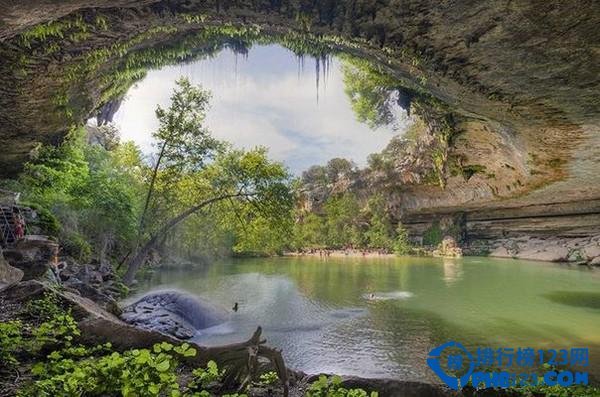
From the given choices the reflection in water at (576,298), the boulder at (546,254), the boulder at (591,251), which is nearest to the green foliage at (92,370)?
the reflection in water at (576,298)

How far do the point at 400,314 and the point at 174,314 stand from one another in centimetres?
680

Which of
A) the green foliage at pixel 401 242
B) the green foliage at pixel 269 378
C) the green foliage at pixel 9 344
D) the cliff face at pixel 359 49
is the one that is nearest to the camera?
the green foliage at pixel 9 344

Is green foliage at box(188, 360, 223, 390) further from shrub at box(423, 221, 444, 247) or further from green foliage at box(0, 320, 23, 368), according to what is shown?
shrub at box(423, 221, 444, 247)

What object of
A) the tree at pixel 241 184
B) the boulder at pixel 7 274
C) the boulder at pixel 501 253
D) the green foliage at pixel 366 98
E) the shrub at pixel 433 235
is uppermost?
the green foliage at pixel 366 98

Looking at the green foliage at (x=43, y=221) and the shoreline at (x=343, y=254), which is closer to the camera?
the green foliage at (x=43, y=221)

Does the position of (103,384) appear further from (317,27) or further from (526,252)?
(526,252)

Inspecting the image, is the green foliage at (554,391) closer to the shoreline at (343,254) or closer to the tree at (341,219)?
the shoreline at (343,254)

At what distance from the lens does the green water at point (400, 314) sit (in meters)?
8.59

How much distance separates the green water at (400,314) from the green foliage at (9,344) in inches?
199

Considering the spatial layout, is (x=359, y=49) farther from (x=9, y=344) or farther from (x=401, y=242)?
(x=401, y=242)

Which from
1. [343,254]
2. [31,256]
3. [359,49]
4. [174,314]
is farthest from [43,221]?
[343,254]

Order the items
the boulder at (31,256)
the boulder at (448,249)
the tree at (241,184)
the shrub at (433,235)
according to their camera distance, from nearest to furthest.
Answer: the boulder at (31,256) → the tree at (241,184) → the boulder at (448,249) → the shrub at (433,235)

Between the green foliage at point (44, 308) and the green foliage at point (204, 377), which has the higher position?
the green foliage at point (44, 308)

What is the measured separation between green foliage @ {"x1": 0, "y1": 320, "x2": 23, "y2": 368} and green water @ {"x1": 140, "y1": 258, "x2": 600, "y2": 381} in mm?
5057
